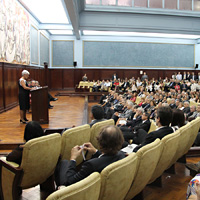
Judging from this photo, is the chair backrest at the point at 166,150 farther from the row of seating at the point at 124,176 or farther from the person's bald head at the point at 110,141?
the person's bald head at the point at 110,141

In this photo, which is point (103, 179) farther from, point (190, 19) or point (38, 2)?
point (190, 19)

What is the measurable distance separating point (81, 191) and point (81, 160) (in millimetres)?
1410

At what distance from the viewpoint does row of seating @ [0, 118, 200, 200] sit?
1646 millimetres

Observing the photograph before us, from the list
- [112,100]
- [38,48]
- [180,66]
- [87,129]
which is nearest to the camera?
[87,129]

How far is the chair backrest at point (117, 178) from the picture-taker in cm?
159

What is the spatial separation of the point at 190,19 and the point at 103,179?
13430mm

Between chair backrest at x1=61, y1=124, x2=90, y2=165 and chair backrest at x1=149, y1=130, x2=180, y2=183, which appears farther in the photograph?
chair backrest at x1=61, y1=124, x2=90, y2=165

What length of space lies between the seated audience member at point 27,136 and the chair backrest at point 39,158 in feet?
0.44

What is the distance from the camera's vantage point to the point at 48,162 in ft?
7.77

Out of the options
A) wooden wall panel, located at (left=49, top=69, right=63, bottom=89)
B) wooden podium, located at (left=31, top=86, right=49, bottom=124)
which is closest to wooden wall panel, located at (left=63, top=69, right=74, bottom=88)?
wooden wall panel, located at (left=49, top=69, right=63, bottom=89)

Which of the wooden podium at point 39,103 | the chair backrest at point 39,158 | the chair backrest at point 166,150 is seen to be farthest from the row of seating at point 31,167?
the wooden podium at point 39,103

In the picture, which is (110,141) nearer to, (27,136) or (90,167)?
(90,167)

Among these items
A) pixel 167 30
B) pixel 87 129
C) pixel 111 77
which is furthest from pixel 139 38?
pixel 87 129

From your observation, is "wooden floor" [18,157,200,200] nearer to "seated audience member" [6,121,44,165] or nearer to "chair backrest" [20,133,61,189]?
"chair backrest" [20,133,61,189]
